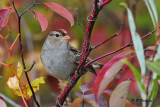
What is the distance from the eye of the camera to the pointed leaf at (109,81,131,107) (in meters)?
1.24

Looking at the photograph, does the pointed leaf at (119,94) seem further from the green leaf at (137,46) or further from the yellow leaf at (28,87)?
the yellow leaf at (28,87)

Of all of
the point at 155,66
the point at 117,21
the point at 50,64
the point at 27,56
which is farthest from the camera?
the point at 117,21

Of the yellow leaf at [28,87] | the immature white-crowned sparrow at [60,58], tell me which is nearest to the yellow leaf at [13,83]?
the yellow leaf at [28,87]

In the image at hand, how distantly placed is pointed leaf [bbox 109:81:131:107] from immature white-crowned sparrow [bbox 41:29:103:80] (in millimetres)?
1380

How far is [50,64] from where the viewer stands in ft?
9.15

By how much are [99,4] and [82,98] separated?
571 millimetres

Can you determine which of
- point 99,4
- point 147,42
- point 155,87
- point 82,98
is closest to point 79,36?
point 147,42

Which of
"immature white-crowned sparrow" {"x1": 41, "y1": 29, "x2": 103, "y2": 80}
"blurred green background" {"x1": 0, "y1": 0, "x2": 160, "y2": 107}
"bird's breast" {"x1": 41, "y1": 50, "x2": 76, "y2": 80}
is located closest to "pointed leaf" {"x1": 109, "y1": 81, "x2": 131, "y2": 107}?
"immature white-crowned sparrow" {"x1": 41, "y1": 29, "x2": 103, "y2": 80}

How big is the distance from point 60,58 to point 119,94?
1.63 m

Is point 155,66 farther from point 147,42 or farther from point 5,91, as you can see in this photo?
point 147,42

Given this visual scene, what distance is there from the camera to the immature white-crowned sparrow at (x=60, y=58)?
2.78 meters

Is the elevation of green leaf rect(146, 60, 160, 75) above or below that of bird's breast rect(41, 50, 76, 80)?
above

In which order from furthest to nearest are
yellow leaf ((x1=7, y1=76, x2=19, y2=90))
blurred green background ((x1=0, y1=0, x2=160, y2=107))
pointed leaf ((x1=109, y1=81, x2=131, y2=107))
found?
blurred green background ((x1=0, y1=0, x2=160, y2=107)) → yellow leaf ((x1=7, y1=76, x2=19, y2=90)) → pointed leaf ((x1=109, y1=81, x2=131, y2=107))

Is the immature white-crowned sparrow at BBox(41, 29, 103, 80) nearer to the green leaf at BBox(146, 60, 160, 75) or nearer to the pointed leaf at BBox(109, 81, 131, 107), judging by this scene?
the pointed leaf at BBox(109, 81, 131, 107)
